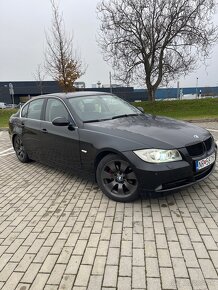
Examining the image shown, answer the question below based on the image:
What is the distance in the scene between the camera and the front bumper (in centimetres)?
323

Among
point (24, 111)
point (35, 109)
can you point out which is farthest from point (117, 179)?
point (24, 111)

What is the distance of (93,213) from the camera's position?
345 cm

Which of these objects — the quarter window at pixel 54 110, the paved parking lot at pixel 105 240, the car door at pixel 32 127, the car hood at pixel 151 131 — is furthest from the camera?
the car door at pixel 32 127

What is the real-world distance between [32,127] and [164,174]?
3.15 m

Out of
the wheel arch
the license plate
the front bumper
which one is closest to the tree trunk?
the license plate

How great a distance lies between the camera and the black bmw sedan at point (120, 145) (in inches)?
129

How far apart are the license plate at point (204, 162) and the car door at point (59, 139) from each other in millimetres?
1802

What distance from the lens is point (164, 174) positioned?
3.22m

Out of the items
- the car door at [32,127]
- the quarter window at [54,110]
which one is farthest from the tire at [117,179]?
the car door at [32,127]

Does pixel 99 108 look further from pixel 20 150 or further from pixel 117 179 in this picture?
pixel 20 150

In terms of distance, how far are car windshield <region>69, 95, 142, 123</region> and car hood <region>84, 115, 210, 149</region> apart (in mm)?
216

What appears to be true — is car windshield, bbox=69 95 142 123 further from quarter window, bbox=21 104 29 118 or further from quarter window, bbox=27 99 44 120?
quarter window, bbox=21 104 29 118

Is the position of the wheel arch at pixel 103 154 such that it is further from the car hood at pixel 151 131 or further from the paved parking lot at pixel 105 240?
the paved parking lot at pixel 105 240

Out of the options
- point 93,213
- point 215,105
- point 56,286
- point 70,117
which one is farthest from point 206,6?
point 56,286
